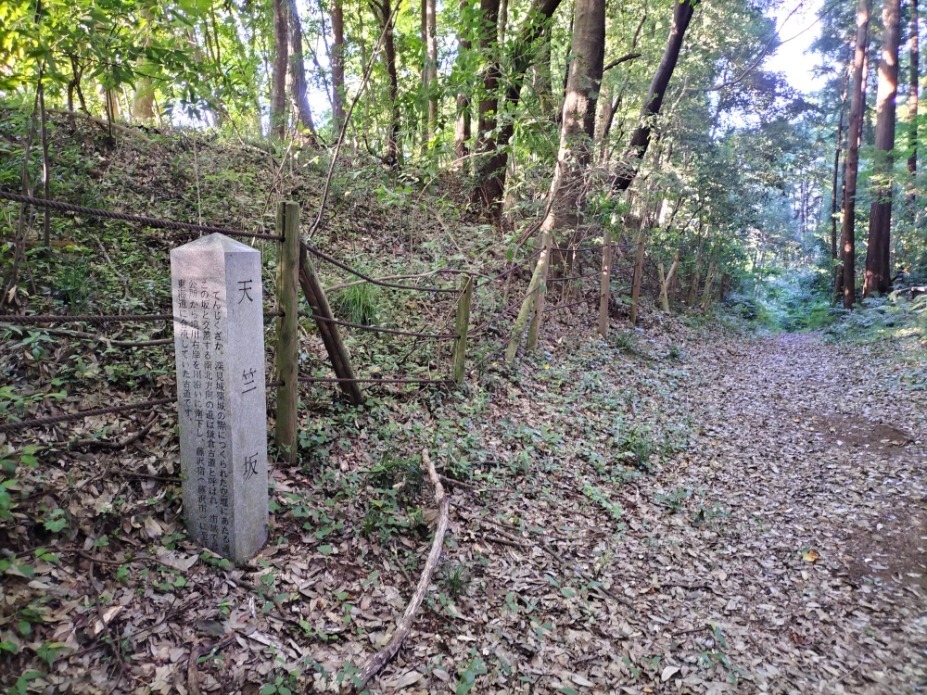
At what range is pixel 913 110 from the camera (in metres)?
15.4

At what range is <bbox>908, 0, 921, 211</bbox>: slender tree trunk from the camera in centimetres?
1351

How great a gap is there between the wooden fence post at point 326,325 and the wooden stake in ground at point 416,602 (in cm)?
102

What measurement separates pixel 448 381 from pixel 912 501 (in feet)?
14.3

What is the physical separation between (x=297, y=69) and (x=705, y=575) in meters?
9.56

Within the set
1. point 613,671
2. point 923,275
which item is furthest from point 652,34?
point 613,671

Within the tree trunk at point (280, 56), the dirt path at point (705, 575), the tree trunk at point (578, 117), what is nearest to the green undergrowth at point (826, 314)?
the dirt path at point (705, 575)

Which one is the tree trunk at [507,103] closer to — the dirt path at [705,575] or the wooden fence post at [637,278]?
the wooden fence post at [637,278]

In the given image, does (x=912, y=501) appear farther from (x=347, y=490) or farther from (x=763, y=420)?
(x=347, y=490)

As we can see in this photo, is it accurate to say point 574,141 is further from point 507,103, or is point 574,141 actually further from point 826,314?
point 826,314

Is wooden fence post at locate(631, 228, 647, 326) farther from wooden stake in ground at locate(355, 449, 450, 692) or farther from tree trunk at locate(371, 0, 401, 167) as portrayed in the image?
wooden stake in ground at locate(355, 449, 450, 692)

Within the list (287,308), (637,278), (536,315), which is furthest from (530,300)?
(637,278)

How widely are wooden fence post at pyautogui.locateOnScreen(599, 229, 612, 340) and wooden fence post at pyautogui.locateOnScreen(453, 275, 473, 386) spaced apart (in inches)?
178

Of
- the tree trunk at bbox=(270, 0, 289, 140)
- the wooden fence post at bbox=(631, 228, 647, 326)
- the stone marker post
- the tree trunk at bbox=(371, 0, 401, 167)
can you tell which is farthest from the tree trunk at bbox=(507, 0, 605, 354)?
the tree trunk at bbox=(270, 0, 289, 140)

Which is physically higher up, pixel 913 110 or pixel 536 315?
pixel 913 110
